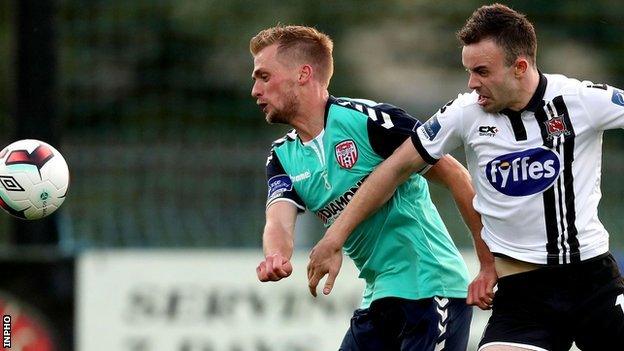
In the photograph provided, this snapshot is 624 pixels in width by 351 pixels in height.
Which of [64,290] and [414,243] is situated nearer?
[414,243]

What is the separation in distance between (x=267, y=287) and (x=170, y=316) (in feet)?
2.24

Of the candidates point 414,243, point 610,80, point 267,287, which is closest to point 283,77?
point 414,243

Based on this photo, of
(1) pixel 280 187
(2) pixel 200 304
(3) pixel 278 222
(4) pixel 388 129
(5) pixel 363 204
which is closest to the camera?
(5) pixel 363 204

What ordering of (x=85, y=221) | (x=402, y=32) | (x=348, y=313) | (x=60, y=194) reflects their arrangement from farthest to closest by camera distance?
(x=402, y=32) < (x=85, y=221) < (x=348, y=313) < (x=60, y=194)

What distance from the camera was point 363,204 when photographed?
512 centimetres

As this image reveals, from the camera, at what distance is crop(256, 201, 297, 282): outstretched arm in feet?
16.5

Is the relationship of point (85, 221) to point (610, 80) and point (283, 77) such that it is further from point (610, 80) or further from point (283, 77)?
point (610, 80)

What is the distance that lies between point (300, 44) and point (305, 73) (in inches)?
5.6

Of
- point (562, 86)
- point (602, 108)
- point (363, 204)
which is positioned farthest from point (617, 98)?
point (363, 204)

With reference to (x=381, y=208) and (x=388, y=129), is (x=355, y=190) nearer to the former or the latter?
(x=381, y=208)

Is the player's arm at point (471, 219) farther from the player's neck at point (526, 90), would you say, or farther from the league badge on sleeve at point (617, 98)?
the league badge on sleeve at point (617, 98)

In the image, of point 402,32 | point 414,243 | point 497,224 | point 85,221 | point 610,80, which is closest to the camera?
point 497,224

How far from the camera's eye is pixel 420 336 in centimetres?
541

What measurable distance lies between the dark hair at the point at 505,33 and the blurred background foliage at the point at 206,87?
165 inches
